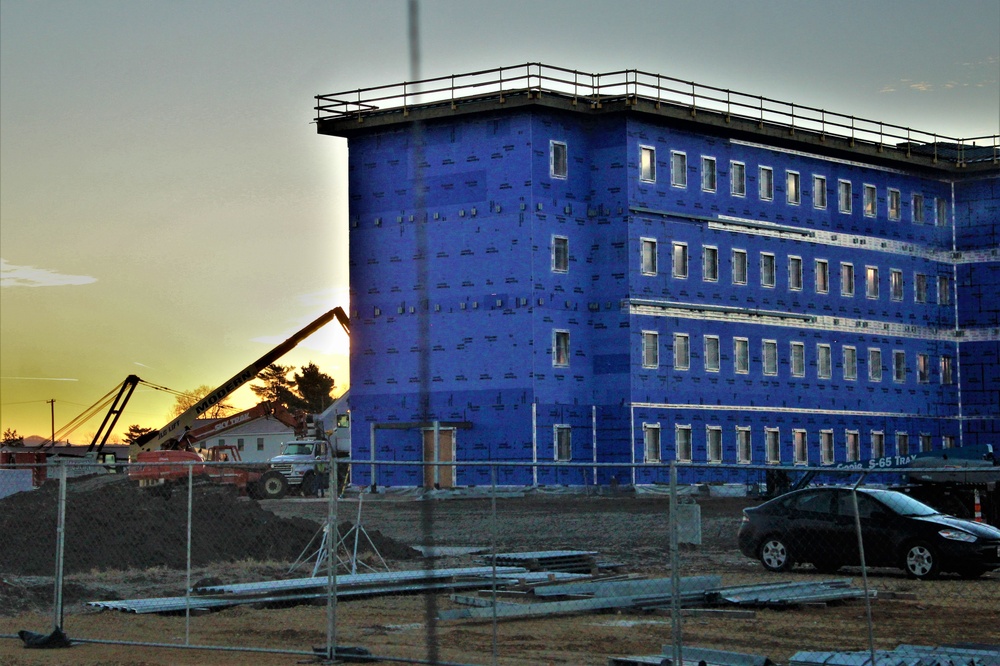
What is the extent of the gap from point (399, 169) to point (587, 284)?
927 centimetres

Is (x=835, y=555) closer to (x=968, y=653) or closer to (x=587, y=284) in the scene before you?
(x=968, y=653)

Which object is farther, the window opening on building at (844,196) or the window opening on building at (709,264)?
the window opening on building at (844,196)

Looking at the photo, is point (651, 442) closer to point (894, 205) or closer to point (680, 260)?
point (680, 260)

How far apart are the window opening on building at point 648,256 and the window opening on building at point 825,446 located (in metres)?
12.9

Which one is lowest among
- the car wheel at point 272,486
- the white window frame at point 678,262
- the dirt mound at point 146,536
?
the dirt mound at point 146,536

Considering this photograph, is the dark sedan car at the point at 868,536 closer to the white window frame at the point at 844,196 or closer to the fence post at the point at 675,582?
the fence post at the point at 675,582

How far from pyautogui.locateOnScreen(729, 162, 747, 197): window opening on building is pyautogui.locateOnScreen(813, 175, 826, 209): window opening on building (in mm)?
4699

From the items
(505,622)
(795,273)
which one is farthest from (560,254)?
(505,622)

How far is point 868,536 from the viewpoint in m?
24.7

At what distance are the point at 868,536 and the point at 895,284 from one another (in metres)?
51.0

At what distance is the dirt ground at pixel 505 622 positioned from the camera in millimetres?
17406

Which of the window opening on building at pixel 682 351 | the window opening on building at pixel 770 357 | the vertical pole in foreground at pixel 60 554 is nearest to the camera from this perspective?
the vertical pole in foreground at pixel 60 554

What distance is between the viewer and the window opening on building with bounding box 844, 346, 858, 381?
71.2m

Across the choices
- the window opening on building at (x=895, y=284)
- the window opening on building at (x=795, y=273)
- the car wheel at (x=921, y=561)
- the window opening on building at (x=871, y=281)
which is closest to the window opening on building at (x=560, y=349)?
the window opening on building at (x=795, y=273)
